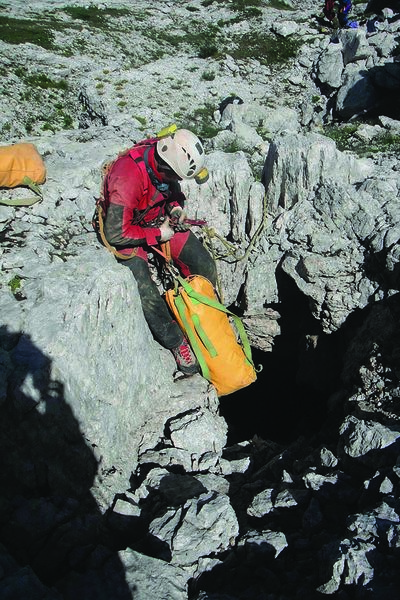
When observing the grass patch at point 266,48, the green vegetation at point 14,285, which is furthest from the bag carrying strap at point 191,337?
Result: the grass patch at point 266,48

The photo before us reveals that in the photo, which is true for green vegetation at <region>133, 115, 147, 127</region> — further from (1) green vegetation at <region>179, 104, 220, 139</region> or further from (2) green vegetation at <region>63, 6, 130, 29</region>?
(2) green vegetation at <region>63, 6, 130, 29</region>

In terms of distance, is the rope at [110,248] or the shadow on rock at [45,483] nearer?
the shadow on rock at [45,483]

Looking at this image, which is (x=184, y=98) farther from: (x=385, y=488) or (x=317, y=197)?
(x=385, y=488)

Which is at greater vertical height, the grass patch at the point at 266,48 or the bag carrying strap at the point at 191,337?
the grass patch at the point at 266,48

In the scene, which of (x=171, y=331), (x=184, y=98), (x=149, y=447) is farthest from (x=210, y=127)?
(x=149, y=447)

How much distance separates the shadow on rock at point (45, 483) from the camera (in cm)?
523

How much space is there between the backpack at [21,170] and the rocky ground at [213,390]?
0.22 meters

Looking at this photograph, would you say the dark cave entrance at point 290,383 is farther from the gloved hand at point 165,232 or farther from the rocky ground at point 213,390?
the gloved hand at point 165,232

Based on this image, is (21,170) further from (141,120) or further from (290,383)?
(290,383)

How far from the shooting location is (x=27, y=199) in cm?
848

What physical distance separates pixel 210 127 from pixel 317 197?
598cm

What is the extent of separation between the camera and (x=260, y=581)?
5.11 meters

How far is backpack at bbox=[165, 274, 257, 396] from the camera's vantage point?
8.89m

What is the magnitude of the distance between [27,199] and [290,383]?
755cm
